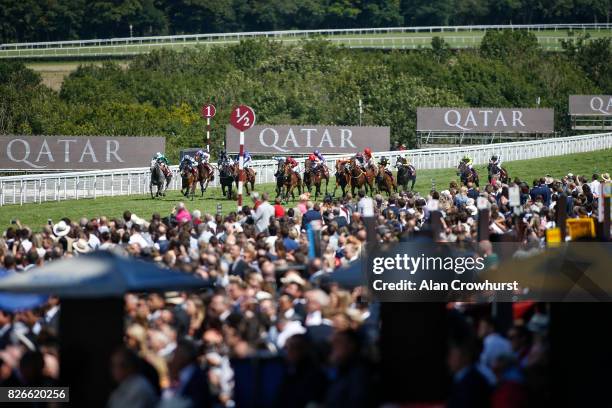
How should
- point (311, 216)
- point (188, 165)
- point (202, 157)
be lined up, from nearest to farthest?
point (311, 216) → point (188, 165) → point (202, 157)

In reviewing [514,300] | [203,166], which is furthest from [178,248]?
[203,166]

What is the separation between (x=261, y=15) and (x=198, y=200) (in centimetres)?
7834

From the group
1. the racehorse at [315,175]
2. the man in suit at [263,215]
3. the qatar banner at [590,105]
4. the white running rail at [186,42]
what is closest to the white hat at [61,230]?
the man in suit at [263,215]

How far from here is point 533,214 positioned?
63.7 ft

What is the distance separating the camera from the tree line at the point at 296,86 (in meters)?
56.9

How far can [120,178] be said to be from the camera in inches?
1460

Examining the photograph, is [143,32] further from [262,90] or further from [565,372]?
[565,372]

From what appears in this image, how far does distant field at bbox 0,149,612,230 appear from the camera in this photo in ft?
102

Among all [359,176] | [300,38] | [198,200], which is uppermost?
[300,38]

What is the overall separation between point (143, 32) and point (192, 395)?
339 ft

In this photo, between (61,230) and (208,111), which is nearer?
(61,230)

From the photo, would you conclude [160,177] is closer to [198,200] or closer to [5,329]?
[198,200]

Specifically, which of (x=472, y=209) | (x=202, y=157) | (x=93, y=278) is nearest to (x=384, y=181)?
(x=202, y=157)

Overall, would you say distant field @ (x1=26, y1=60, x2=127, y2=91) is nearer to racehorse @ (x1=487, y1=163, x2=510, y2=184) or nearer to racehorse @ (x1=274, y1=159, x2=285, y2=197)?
racehorse @ (x1=274, y1=159, x2=285, y2=197)
